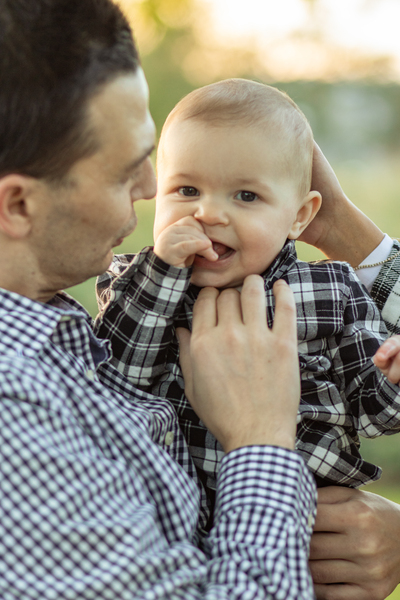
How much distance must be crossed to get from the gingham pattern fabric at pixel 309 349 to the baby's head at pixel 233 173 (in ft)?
0.38

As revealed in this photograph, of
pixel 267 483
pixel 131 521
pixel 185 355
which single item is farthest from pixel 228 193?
pixel 131 521

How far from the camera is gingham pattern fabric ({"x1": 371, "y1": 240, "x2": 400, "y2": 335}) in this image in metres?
1.65

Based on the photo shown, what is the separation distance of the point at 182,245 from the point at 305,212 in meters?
0.49

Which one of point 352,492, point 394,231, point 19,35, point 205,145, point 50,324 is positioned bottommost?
point 394,231

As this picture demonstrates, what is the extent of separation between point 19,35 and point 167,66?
4855 mm

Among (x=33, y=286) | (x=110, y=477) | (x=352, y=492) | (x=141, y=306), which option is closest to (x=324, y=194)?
(x=141, y=306)

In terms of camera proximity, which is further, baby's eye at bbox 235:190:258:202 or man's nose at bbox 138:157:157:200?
baby's eye at bbox 235:190:258:202

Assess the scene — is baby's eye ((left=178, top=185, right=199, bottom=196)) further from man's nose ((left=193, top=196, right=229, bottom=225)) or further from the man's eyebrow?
the man's eyebrow

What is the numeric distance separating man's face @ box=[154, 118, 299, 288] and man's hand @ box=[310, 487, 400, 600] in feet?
2.14

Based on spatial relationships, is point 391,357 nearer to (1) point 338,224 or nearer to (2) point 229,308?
(2) point 229,308

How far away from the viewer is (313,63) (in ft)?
17.2

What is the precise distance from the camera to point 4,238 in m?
1.07

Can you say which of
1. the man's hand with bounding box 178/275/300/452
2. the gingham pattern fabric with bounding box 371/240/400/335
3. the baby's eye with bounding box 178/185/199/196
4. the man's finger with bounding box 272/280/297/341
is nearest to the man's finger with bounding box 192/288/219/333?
the man's hand with bounding box 178/275/300/452

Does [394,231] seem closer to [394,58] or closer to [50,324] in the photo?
[394,58]
